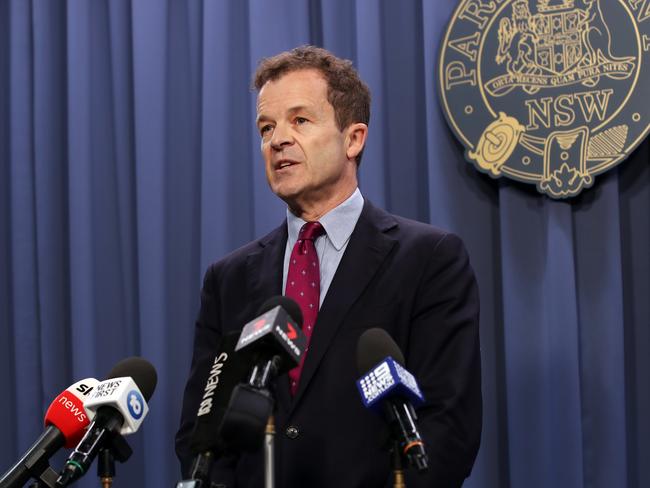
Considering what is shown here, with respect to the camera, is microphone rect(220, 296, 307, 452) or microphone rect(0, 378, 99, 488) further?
microphone rect(0, 378, 99, 488)

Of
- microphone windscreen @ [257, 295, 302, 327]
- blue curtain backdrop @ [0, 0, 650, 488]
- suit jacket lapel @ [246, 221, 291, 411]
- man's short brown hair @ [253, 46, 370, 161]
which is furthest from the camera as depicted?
blue curtain backdrop @ [0, 0, 650, 488]

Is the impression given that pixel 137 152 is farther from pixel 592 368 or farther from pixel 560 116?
pixel 592 368

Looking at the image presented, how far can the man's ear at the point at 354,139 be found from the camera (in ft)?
7.50

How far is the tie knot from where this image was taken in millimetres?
2174

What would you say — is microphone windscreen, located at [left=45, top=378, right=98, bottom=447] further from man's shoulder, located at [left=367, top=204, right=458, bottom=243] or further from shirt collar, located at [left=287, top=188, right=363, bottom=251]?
man's shoulder, located at [left=367, top=204, right=458, bottom=243]

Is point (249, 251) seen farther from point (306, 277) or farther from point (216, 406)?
point (216, 406)

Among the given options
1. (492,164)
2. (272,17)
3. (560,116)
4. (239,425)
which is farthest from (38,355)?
(239,425)

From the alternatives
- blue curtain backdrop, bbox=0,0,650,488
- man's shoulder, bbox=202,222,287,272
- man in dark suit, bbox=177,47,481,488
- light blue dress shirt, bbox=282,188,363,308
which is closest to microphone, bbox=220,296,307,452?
man in dark suit, bbox=177,47,481,488

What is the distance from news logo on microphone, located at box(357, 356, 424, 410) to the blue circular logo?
46 cm

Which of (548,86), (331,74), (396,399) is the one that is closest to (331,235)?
(331,74)

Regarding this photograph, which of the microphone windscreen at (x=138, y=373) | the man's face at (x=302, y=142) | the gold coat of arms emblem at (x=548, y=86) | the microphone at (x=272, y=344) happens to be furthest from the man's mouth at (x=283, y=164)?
the gold coat of arms emblem at (x=548, y=86)

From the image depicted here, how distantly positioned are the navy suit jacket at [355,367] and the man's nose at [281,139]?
250 mm

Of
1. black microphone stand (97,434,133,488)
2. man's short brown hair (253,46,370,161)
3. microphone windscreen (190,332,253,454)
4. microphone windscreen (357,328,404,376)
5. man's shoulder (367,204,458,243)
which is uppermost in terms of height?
man's short brown hair (253,46,370,161)

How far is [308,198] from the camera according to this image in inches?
87.5
